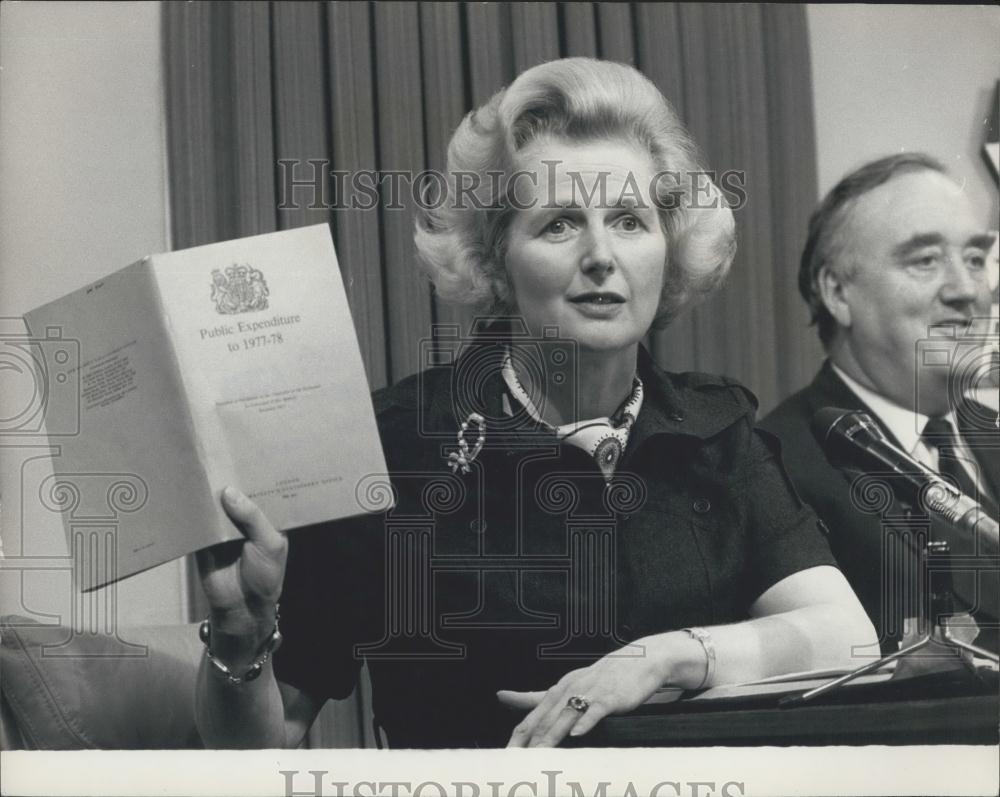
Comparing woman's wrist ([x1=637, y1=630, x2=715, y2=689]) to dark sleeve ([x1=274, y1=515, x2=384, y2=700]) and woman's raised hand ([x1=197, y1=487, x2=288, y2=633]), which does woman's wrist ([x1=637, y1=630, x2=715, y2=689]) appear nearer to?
dark sleeve ([x1=274, y1=515, x2=384, y2=700])

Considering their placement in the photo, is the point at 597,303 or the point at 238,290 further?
the point at 597,303

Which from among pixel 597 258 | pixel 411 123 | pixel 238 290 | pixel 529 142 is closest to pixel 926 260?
pixel 597 258

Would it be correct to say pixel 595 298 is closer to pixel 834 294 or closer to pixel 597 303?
pixel 597 303

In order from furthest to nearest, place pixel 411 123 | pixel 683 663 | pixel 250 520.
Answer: pixel 411 123 < pixel 683 663 < pixel 250 520

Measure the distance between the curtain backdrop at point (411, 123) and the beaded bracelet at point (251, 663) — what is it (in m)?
0.27

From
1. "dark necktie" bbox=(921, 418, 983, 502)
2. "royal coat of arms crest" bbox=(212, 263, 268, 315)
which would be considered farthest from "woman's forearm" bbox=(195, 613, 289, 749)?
"dark necktie" bbox=(921, 418, 983, 502)

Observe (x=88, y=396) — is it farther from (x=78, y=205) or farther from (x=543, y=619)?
(x=543, y=619)

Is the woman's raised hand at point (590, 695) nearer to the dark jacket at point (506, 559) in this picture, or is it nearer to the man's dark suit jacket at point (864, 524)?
the dark jacket at point (506, 559)

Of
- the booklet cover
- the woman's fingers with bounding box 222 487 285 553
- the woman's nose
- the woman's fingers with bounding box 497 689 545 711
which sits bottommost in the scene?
the woman's fingers with bounding box 497 689 545 711

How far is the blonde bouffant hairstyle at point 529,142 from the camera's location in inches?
87.0

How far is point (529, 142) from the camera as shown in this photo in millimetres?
2205

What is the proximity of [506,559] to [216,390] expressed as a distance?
0.59 meters

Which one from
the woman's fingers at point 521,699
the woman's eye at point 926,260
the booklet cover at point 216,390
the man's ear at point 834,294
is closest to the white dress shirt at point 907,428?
the man's ear at point 834,294

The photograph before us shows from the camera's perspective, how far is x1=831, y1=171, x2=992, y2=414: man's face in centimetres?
232
